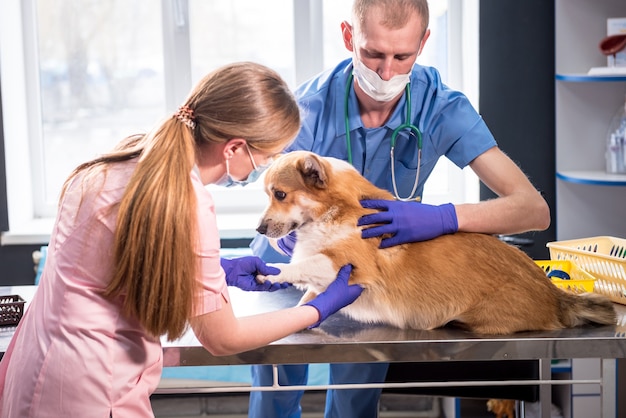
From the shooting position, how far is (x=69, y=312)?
4.15ft

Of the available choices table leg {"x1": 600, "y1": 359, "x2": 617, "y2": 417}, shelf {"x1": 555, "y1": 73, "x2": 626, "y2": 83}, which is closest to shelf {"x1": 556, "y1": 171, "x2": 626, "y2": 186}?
shelf {"x1": 555, "y1": 73, "x2": 626, "y2": 83}

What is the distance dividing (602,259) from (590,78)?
4.30 ft

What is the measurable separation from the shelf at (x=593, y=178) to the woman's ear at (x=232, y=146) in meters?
2.02

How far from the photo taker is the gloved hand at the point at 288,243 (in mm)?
1822

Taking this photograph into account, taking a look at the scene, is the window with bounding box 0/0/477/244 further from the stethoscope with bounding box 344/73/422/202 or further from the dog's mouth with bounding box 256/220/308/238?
the dog's mouth with bounding box 256/220/308/238

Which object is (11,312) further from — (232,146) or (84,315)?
(232,146)

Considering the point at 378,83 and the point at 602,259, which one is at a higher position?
the point at 378,83

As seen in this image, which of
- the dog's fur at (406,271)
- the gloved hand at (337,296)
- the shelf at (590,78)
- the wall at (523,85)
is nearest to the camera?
the gloved hand at (337,296)

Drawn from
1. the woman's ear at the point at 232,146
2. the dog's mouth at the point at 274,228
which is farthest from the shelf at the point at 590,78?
the woman's ear at the point at 232,146

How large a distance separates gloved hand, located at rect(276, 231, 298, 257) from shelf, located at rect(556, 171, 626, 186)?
1.59m

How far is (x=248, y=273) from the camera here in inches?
68.0

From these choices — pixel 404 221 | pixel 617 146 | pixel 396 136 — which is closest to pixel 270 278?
pixel 404 221

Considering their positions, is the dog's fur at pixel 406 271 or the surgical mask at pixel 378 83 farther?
the surgical mask at pixel 378 83

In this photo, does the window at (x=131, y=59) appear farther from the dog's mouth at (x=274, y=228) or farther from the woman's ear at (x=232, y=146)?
the woman's ear at (x=232, y=146)
